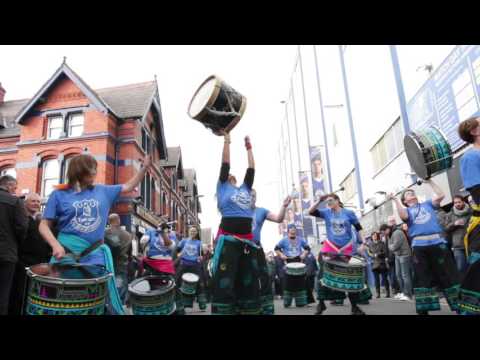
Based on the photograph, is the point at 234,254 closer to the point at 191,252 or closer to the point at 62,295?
the point at 62,295

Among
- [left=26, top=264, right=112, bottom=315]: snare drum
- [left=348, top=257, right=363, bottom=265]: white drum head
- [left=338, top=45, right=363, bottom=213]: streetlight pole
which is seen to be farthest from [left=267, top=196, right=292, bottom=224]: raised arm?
[left=338, top=45, right=363, bottom=213]: streetlight pole

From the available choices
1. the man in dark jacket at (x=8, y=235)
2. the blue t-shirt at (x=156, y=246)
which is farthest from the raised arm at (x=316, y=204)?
the man in dark jacket at (x=8, y=235)

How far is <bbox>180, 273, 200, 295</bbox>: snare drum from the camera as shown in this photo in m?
9.10

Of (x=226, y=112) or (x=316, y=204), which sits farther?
(x=316, y=204)

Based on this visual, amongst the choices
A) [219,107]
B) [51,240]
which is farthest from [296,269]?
[51,240]

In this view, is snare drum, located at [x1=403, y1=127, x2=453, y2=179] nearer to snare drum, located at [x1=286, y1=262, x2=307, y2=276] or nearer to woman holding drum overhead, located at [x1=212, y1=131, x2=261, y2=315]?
woman holding drum overhead, located at [x1=212, y1=131, x2=261, y2=315]

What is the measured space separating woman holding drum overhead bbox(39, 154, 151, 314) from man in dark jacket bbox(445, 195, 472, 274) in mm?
7487

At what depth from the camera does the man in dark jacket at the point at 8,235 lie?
446 centimetres

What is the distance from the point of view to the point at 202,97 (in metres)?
4.53

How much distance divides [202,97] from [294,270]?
5.84 metres
